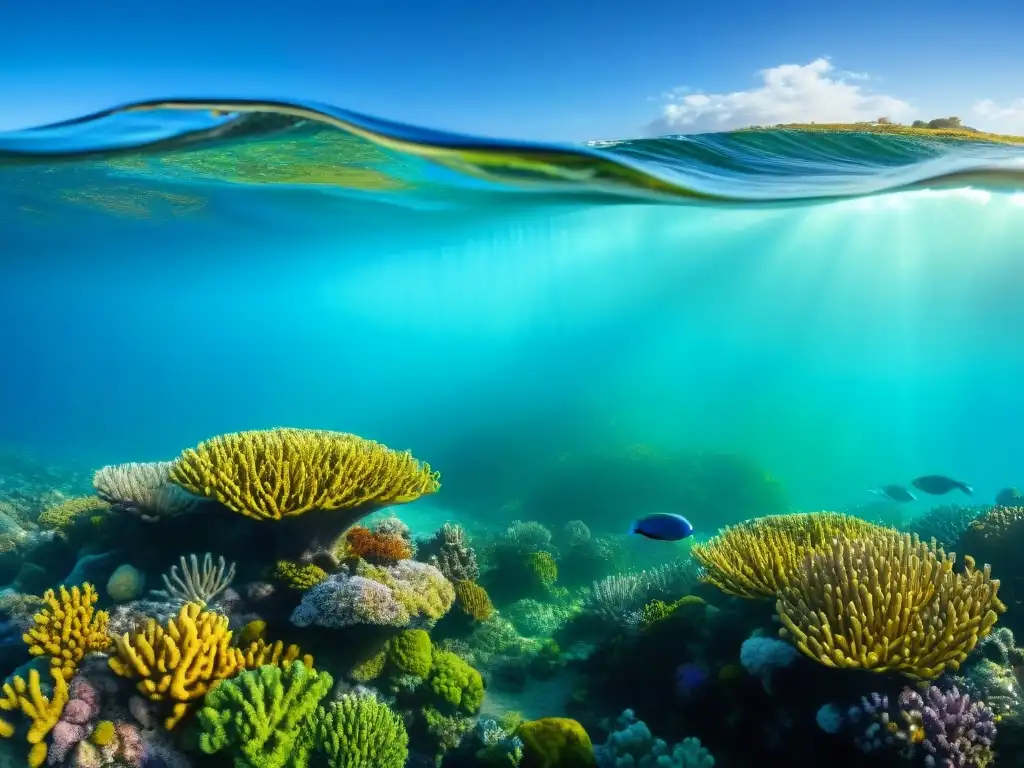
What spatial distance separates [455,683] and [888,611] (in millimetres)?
3692

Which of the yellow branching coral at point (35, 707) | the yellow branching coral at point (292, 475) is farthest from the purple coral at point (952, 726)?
the yellow branching coral at point (35, 707)

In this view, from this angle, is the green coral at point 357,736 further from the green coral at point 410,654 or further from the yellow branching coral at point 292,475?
the yellow branching coral at point 292,475

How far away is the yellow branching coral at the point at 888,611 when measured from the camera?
12.2ft

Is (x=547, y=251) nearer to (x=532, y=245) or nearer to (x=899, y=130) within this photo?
(x=532, y=245)

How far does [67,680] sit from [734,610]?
219 inches

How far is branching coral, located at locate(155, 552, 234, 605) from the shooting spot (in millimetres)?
4968

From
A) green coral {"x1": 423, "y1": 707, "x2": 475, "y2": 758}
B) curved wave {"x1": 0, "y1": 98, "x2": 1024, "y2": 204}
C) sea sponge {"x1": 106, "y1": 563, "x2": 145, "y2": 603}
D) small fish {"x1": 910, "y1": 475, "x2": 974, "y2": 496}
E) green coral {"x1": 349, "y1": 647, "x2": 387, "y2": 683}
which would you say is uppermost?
curved wave {"x1": 0, "y1": 98, "x2": 1024, "y2": 204}

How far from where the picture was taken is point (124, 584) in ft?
17.0

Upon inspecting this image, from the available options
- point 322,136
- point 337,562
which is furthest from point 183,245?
point 337,562

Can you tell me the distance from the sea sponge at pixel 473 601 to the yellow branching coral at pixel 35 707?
13.6 ft

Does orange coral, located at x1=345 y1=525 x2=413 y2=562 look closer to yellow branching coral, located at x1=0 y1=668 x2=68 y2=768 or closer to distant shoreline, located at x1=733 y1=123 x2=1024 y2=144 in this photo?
yellow branching coral, located at x1=0 y1=668 x2=68 y2=768

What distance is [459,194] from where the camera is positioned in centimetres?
1669

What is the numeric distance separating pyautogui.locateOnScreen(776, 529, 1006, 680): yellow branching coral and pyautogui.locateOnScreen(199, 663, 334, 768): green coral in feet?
11.9

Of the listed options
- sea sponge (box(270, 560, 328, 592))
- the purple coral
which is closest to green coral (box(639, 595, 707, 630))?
the purple coral
